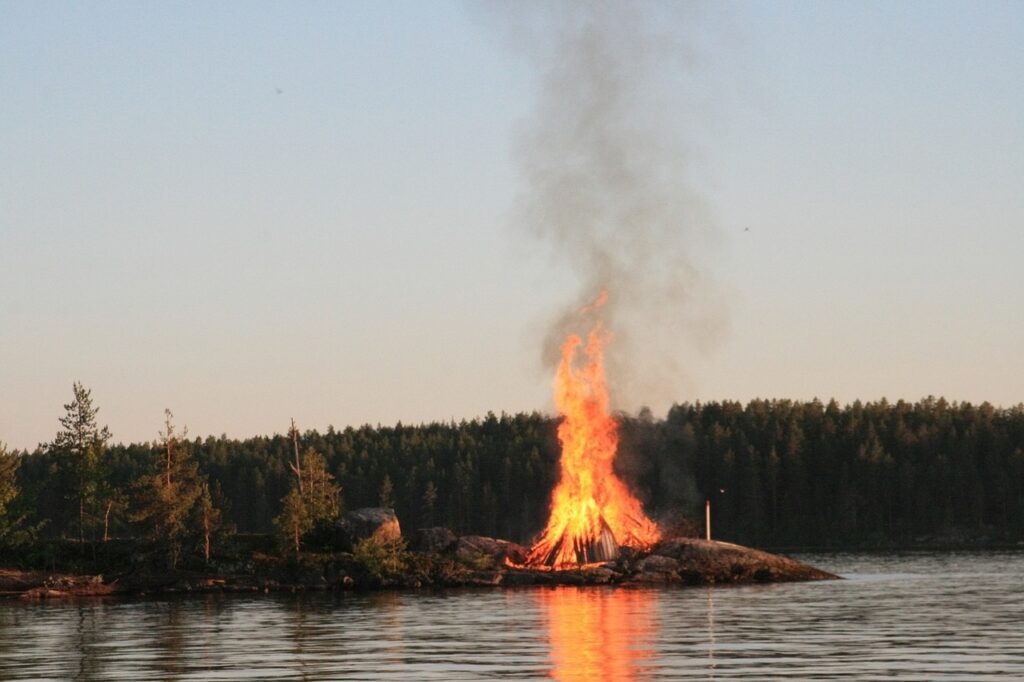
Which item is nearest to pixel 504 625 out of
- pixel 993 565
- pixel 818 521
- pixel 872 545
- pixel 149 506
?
pixel 149 506

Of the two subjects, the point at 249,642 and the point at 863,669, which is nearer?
the point at 863,669

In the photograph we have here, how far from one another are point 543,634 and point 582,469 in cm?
4245

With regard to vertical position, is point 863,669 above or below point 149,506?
Result: below

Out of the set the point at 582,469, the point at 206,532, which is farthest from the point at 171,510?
the point at 582,469

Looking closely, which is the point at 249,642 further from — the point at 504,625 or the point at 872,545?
the point at 872,545

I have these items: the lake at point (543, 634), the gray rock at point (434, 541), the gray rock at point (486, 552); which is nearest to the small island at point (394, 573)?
the gray rock at point (486, 552)

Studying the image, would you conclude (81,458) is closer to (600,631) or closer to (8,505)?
(8,505)

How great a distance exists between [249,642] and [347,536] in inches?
1702

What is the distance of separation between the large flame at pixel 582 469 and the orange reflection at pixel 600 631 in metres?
9.99

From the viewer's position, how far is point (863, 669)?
44.9 m

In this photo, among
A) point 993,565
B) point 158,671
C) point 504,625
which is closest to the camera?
point 158,671

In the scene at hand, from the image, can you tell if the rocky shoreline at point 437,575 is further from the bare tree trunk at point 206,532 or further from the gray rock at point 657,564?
the bare tree trunk at point 206,532

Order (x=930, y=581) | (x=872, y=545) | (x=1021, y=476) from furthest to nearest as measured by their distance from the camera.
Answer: (x=1021, y=476) → (x=872, y=545) → (x=930, y=581)

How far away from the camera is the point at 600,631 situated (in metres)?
60.6
